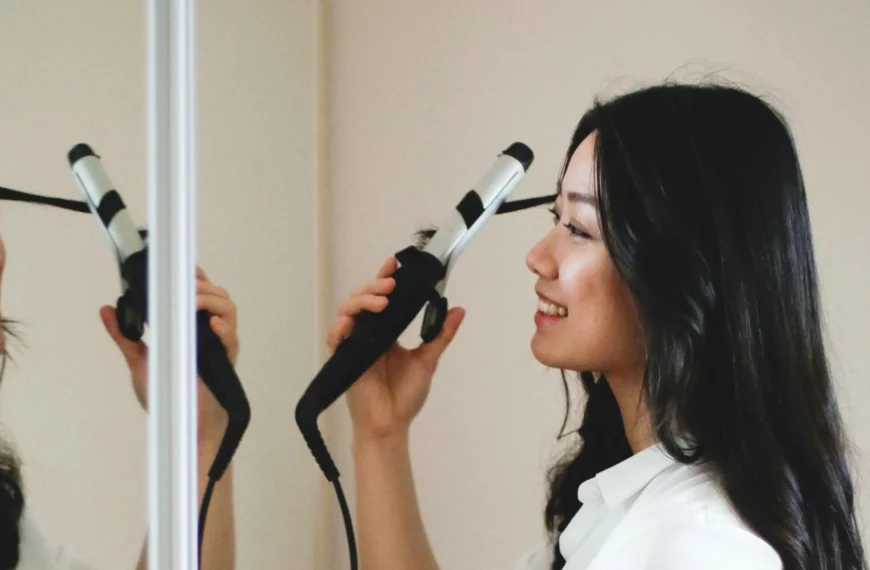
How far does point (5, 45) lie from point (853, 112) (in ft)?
2.60

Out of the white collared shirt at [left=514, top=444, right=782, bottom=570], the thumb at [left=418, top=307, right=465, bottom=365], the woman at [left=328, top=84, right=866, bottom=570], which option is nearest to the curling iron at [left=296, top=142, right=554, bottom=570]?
the thumb at [left=418, top=307, right=465, bottom=365]

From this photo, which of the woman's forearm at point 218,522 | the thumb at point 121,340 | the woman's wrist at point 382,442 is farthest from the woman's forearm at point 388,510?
the thumb at point 121,340

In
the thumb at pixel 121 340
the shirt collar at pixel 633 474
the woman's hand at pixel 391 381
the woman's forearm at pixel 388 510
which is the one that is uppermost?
the thumb at pixel 121 340

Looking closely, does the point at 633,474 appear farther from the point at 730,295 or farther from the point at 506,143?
the point at 506,143

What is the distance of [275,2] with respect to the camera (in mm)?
761

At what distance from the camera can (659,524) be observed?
57cm

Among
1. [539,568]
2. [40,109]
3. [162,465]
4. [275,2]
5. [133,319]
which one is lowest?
[539,568]

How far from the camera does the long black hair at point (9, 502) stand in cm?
53

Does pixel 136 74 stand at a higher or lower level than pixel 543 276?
higher

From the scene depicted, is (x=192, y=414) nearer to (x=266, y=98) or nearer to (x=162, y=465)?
(x=162, y=465)

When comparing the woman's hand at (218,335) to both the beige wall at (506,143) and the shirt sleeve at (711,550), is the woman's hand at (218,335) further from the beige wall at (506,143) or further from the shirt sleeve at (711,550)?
the shirt sleeve at (711,550)

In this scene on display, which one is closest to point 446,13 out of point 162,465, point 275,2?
point 275,2

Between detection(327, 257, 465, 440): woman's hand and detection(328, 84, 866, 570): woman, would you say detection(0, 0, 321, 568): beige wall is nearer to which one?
detection(327, 257, 465, 440): woman's hand

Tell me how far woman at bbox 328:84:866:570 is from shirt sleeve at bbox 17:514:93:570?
15.4 inches
